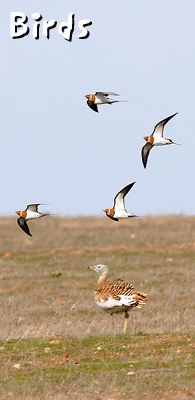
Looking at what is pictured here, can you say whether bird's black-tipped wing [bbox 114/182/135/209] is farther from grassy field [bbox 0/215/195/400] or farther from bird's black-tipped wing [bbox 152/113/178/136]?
grassy field [bbox 0/215/195/400]

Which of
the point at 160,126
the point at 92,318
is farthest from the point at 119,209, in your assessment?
the point at 92,318

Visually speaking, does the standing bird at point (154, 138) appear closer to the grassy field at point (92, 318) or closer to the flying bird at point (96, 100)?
the flying bird at point (96, 100)

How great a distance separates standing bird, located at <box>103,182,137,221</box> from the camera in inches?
358

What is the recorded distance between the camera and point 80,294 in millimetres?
21328

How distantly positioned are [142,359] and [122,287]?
293 centimetres

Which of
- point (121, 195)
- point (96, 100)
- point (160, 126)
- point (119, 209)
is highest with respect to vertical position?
point (96, 100)

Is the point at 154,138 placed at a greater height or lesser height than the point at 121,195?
greater

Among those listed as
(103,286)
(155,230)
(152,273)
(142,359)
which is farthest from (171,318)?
(155,230)

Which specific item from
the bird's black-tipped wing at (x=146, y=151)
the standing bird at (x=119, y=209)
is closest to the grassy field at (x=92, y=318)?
the standing bird at (x=119, y=209)

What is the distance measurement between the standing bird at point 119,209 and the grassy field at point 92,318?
2.25 metres

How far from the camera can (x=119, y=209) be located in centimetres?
934

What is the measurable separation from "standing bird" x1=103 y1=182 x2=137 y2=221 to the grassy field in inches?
88.7

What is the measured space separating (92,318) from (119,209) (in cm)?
787

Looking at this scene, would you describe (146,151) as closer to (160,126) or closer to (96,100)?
(160,126)
